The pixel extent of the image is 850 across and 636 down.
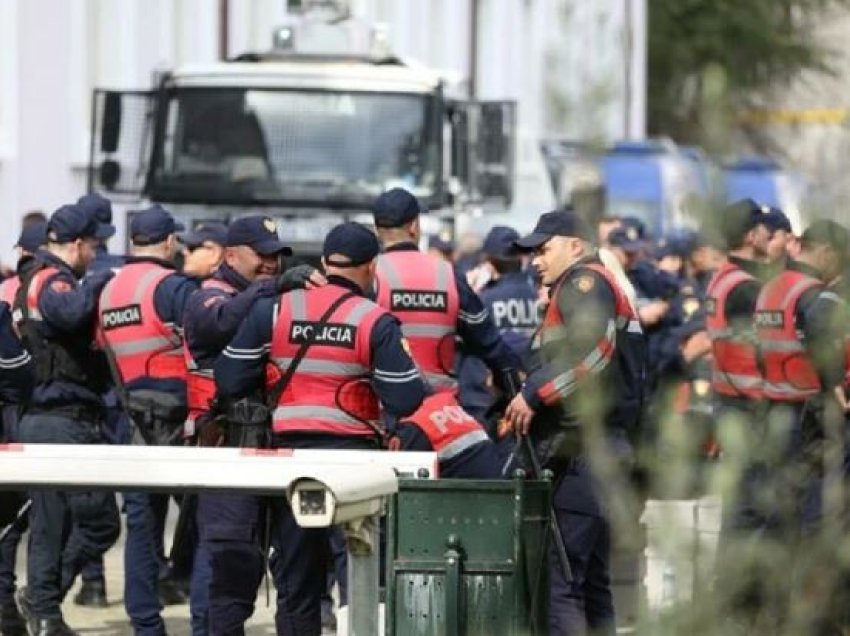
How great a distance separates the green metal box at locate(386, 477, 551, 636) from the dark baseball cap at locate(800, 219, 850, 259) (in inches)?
155

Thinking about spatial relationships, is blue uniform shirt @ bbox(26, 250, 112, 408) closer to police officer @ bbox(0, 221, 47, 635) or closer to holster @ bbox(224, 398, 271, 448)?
police officer @ bbox(0, 221, 47, 635)

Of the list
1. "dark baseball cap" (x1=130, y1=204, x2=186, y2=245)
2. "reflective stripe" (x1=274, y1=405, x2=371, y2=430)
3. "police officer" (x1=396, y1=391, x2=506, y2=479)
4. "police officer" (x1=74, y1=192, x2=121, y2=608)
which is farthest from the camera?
"police officer" (x1=74, y1=192, x2=121, y2=608)

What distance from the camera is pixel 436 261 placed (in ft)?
36.0

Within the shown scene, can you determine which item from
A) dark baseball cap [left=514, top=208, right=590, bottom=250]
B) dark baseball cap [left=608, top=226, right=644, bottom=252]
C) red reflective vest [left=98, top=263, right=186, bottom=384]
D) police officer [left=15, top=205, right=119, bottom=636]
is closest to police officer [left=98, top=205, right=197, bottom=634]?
red reflective vest [left=98, top=263, right=186, bottom=384]

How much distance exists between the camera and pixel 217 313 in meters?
9.63

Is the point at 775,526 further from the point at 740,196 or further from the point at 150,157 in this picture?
the point at 150,157

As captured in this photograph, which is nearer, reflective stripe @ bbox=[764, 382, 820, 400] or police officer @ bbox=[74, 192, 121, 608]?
reflective stripe @ bbox=[764, 382, 820, 400]

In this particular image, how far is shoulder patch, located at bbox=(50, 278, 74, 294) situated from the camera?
36.1 feet

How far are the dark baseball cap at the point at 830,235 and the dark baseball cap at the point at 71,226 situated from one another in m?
7.47

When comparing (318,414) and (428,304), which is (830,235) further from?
(428,304)

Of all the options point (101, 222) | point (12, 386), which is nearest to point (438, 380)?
point (12, 386)

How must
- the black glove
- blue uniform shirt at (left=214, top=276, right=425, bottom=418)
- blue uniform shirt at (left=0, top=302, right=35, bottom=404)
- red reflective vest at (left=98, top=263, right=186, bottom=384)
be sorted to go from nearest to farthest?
blue uniform shirt at (left=214, top=276, right=425, bottom=418), the black glove, blue uniform shirt at (left=0, top=302, right=35, bottom=404), red reflective vest at (left=98, top=263, right=186, bottom=384)

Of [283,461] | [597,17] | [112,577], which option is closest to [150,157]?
[112,577]

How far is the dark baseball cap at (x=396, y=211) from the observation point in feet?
36.1
